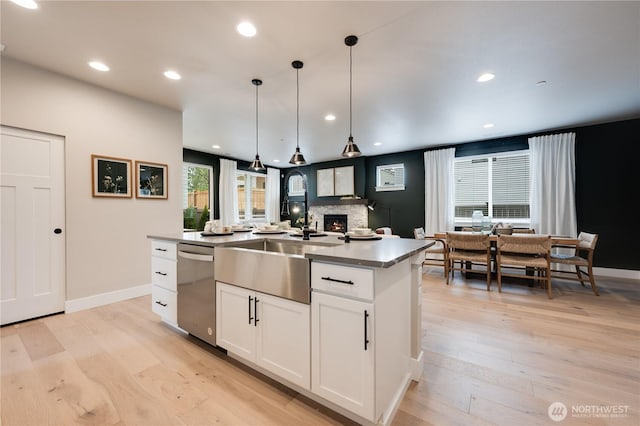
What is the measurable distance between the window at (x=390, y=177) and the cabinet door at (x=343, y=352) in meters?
5.48

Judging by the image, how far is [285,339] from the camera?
1.53 metres

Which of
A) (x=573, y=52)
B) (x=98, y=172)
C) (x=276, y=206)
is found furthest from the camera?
(x=276, y=206)

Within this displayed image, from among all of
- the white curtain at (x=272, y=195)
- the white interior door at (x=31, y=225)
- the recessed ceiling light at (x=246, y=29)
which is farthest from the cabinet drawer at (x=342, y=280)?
the white curtain at (x=272, y=195)

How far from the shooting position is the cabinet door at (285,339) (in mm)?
1439

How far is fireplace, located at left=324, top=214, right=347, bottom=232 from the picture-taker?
7.14 metres

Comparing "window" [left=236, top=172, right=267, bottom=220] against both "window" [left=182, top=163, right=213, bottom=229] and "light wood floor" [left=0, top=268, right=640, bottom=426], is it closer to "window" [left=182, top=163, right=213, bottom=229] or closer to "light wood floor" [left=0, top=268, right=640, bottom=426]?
"window" [left=182, top=163, right=213, bottom=229]

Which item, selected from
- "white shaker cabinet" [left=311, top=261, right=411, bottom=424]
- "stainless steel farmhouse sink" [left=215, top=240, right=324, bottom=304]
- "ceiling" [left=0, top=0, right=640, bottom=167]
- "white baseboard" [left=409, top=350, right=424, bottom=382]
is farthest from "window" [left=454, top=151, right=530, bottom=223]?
"white shaker cabinet" [left=311, top=261, right=411, bottom=424]

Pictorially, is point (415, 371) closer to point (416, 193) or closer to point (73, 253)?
point (73, 253)

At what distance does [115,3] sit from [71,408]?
263 centimetres

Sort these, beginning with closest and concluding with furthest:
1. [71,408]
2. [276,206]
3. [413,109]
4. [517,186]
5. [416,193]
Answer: [71,408] → [413,109] → [517,186] → [416,193] → [276,206]

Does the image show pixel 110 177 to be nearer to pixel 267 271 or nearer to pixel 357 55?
pixel 267 271

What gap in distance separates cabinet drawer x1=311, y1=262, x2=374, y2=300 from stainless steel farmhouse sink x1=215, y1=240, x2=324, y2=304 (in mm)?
60

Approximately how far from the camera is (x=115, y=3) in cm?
179

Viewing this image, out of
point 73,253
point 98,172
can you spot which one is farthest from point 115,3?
point 73,253
